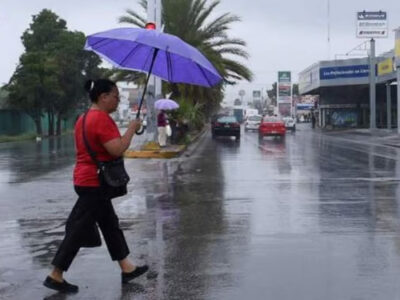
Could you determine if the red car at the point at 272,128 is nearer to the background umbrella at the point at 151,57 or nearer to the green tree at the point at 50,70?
the green tree at the point at 50,70

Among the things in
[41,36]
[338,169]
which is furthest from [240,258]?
[41,36]

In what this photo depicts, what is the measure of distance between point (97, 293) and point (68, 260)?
1.40 ft

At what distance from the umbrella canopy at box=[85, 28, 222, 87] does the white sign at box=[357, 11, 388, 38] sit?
147ft

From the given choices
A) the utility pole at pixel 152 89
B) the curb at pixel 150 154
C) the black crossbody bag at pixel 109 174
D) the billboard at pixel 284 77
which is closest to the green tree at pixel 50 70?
the utility pole at pixel 152 89

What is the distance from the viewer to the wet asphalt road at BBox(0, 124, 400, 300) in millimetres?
6188

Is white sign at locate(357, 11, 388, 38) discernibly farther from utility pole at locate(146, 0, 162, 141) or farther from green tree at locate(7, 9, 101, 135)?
utility pole at locate(146, 0, 162, 141)

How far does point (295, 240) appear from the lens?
8.28 meters

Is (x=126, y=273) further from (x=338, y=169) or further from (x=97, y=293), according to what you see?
(x=338, y=169)

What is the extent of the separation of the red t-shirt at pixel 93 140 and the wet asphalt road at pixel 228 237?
40.6 inches

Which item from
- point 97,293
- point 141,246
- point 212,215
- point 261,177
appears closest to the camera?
point 97,293

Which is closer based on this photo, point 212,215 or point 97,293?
point 97,293

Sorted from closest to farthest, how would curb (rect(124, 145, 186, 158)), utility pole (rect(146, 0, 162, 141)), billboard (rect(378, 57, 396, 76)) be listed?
curb (rect(124, 145, 186, 158))
utility pole (rect(146, 0, 162, 141))
billboard (rect(378, 57, 396, 76))

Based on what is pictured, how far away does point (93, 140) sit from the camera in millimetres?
6105

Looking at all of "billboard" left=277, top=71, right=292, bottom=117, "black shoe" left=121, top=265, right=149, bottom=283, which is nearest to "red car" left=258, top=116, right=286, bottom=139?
"black shoe" left=121, top=265, right=149, bottom=283
